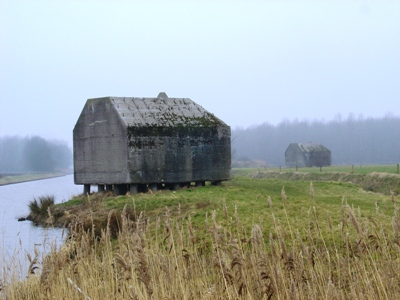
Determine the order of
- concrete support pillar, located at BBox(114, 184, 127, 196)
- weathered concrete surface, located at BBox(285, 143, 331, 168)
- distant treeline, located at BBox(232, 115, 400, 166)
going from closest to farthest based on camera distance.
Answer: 1. concrete support pillar, located at BBox(114, 184, 127, 196)
2. weathered concrete surface, located at BBox(285, 143, 331, 168)
3. distant treeline, located at BBox(232, 115, 400, 166)

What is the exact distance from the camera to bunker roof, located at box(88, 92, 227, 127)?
2461 centimetres

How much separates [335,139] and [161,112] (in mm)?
133408

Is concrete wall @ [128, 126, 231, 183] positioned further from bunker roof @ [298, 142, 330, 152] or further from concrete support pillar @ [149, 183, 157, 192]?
bunker roof @ [298, 142, 330, 152]

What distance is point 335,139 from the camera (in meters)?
155

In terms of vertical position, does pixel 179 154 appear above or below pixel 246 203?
above

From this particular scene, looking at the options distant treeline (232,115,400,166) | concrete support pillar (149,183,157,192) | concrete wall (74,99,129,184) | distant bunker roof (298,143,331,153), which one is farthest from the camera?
distant treeline (232,115,400,166)

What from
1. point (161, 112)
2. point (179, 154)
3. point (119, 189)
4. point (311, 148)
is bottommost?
point (119, 189)

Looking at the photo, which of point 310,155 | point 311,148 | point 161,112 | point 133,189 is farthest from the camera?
point 311,148

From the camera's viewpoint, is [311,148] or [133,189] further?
[311,148]

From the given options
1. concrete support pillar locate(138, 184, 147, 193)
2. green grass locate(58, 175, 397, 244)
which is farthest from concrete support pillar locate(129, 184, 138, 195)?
green grass locate(58, 175, 397, 244)

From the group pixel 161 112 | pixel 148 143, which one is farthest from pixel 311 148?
pixel 148 143

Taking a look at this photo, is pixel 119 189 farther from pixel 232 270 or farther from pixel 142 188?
pixel 232 270

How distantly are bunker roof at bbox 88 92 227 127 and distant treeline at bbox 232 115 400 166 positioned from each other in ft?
332

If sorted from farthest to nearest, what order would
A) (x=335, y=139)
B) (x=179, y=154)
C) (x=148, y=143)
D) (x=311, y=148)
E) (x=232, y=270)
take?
1. (x=335, y=139)
2. (x=311, y=148)
3. (x=179, y=154)
4. (x=148, y=143)
5. (x=232, y=270)
